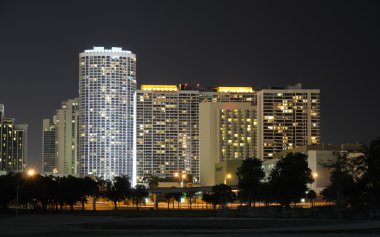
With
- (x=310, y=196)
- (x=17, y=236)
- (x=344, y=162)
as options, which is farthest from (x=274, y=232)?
(x=310, y=196)

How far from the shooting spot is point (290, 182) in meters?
140

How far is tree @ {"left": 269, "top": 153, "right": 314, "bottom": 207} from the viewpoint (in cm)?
13962

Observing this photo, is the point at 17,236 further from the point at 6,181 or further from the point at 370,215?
the point at 6,181

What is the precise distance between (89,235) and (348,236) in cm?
2254

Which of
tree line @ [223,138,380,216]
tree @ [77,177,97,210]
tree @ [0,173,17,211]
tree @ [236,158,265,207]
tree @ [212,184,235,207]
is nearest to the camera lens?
tree line @ [223,138,380,216]

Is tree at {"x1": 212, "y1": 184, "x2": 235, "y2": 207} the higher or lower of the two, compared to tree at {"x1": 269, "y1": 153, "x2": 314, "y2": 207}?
lower

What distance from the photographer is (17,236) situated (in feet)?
227

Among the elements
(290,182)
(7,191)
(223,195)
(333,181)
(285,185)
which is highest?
(333,181)

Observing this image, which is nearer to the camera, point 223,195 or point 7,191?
point 7,191

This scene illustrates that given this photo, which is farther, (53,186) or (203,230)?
(53,186)

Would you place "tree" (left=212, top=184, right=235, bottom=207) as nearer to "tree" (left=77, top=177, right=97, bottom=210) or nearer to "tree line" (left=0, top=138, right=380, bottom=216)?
"tree line" (left=0, top=138, right=380, bottom=216)

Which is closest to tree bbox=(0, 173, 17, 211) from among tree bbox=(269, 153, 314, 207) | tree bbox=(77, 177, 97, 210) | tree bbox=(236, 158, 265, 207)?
tree bbox=(77, 177, 97, 210)

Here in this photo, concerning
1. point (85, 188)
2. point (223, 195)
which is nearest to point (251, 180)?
point (223, 195)

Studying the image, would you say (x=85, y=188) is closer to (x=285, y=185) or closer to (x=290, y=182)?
(x=285, y=185)
